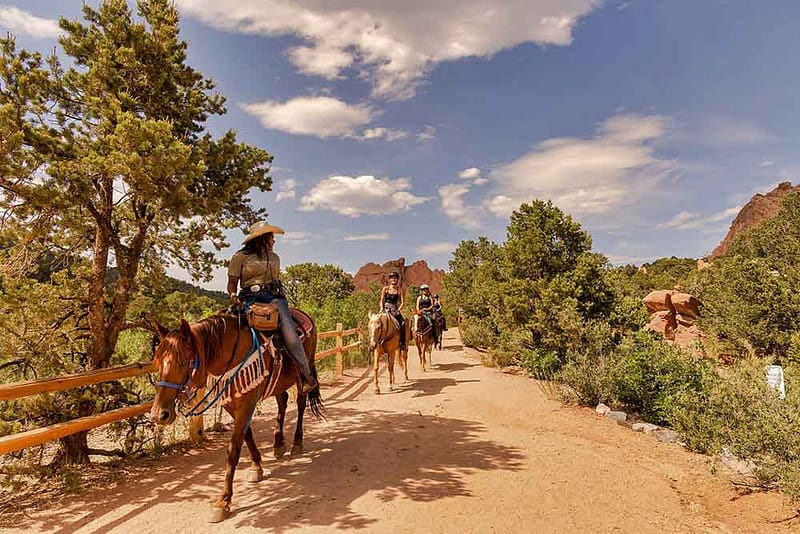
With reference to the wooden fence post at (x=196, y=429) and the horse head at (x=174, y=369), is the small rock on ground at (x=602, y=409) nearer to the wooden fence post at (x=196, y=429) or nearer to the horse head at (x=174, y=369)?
the wooden fence post at (x=196, y=429)

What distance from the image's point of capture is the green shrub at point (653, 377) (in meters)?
8.38

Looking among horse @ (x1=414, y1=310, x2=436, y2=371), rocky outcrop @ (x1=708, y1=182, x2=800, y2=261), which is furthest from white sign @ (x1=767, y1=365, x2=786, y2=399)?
rocky outcrop @ (x1=708, y1=182, x2=800, y2=261)

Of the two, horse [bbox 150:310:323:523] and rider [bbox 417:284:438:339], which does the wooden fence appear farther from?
rider [bbox 417:284:438:339]

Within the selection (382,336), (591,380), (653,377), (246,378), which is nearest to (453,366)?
(382,336)

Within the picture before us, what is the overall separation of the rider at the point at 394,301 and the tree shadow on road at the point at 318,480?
4362mm

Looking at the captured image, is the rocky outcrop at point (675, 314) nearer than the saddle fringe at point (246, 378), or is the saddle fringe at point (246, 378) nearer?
the saddle fringe at point (246, 378)

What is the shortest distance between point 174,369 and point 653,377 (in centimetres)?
914

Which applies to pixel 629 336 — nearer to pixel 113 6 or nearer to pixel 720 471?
pixel 720 471

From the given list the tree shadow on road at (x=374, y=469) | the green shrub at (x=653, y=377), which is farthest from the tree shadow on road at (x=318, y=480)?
the green shrub at (x=653, y=377)

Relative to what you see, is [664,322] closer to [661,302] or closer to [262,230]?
[661,302]

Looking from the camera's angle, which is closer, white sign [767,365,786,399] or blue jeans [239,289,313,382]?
blue jeans [239,289,313,382]

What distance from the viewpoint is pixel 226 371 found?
4.55 meters

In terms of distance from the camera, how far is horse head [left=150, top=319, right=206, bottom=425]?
3645 mm

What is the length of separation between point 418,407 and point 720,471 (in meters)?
5.31
